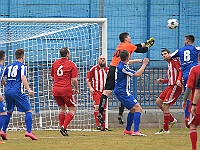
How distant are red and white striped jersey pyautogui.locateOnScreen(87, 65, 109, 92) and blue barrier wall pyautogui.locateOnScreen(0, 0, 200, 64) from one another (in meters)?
2.58

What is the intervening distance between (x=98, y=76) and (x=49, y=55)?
4.86 feet

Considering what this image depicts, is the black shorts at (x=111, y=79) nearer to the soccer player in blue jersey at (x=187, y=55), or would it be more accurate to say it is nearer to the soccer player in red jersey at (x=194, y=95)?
the soccer player in blue jersey at (x=187, y=55)

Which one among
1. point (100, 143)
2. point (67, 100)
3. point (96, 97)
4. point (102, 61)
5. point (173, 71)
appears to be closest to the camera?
point (100, 143)

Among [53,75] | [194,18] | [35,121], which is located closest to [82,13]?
[194,18]

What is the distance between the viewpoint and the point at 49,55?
17719 millimetres

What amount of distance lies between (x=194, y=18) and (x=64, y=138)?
8.15m

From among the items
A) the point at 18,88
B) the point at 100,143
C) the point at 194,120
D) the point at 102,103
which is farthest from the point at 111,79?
the point at 194,120

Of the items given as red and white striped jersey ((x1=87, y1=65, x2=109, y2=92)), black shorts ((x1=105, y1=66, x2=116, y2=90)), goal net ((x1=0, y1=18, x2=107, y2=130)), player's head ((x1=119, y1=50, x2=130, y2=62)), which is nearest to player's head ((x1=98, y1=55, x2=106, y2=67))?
red and white striped jersey ((x1=87, y1=65, x2=109, y2=92))

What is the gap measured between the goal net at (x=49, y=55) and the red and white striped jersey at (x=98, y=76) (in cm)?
42

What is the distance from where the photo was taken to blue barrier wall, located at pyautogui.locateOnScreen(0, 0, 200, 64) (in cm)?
1986

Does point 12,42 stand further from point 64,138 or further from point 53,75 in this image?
point 64,138

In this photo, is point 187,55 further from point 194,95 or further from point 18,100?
point 194,95

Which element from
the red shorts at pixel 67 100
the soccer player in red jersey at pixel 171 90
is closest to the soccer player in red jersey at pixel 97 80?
the soccer player in red jersey at pixel 171 90

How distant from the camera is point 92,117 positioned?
17750 millimetres
